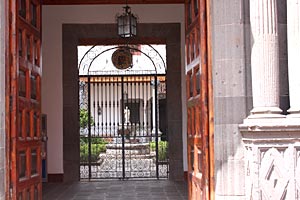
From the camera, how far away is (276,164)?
5.06 meters

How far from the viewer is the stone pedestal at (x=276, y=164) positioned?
5059 mm

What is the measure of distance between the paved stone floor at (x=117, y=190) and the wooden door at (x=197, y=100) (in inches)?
110

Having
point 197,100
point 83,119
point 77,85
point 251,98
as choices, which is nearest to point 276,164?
point 251,98

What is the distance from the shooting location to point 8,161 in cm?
543

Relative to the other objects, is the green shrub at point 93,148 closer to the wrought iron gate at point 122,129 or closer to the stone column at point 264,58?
the wrought iron gate at point 122,129

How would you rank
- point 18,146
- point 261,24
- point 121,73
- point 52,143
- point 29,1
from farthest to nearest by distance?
1. point 121,73
2. point 52,143
3. point 29,1
4. point 18,146
5. point 261,24

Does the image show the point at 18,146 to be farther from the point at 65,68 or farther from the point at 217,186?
the point at 65,68

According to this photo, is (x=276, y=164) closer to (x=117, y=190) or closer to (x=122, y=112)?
(x=117, y=190)

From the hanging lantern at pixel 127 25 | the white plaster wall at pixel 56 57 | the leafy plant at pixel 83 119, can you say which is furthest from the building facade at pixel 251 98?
the leafy plant at pixel 83 119

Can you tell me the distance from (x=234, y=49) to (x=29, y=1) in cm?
236

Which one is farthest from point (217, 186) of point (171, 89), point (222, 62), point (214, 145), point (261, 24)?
point (171, 89)

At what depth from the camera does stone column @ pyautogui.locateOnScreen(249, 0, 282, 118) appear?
516cm

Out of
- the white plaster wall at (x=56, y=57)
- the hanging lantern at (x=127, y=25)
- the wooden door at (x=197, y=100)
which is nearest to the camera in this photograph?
the wooden door at (x=197, y=100)

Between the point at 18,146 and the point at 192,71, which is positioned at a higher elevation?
the point at 192,71
